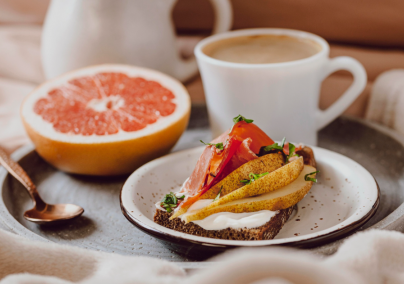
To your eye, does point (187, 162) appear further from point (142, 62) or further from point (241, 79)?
point (142, 62)

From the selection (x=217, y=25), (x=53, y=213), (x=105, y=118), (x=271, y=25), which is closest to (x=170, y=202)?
(x=53, y=213)

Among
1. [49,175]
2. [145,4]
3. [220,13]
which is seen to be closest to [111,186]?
[49,175]

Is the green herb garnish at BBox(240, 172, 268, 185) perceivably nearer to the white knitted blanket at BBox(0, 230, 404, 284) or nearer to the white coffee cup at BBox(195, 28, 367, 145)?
the white knitted blanket at BBox(0, 230, 404, 284)

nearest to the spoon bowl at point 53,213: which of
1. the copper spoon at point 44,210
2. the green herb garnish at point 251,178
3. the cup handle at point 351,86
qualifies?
the copper spoon at point 44,210

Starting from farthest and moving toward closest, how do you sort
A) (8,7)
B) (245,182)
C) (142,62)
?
(8,7), (142,62), (245,182)

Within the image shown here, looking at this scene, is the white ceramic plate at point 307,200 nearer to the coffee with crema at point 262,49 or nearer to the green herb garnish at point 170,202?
the green herb garnish at point 170,202

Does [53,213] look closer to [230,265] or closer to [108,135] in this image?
[108,135]
